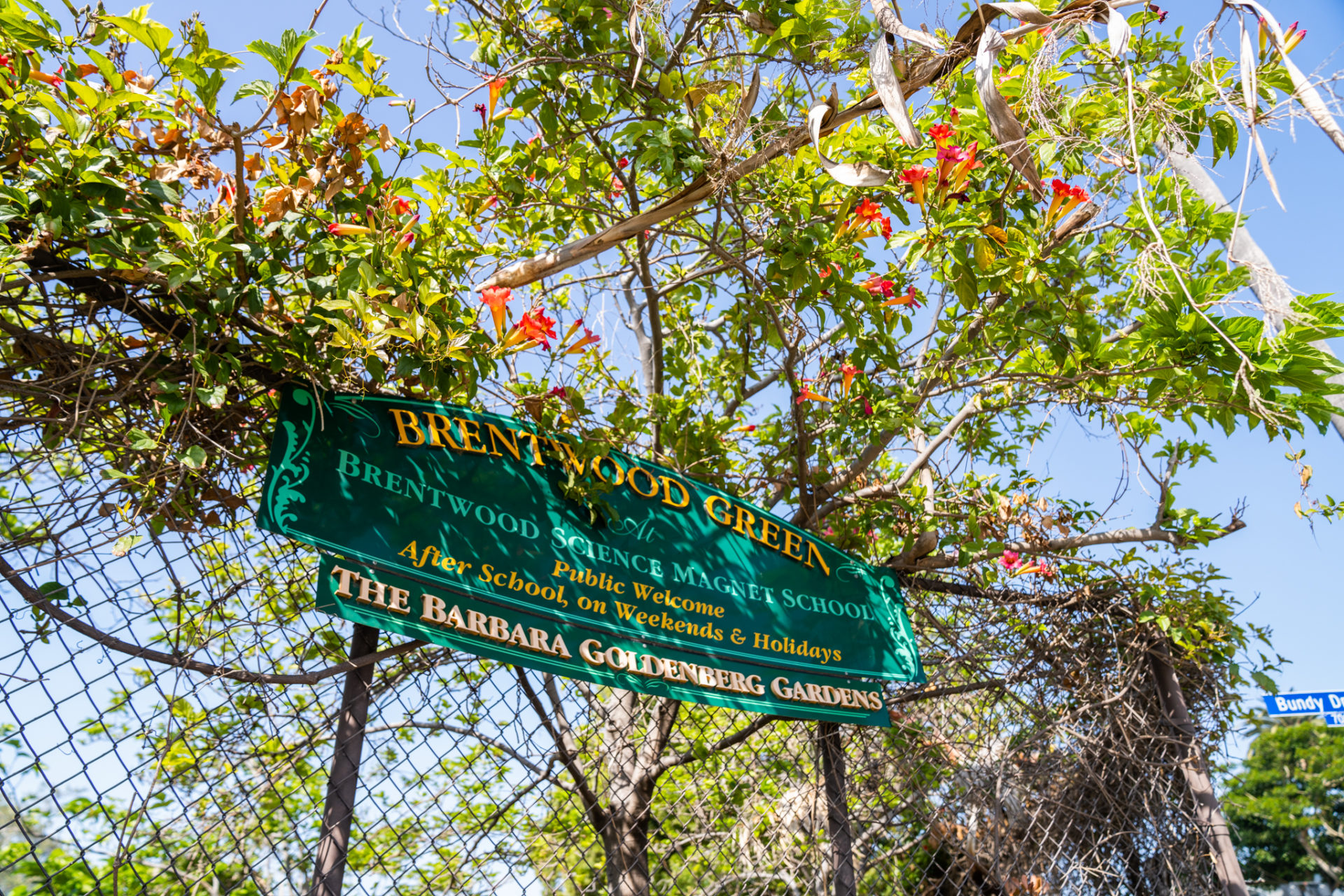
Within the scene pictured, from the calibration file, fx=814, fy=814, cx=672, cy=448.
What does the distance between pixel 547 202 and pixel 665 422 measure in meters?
0.76

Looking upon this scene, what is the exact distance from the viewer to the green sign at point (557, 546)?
1.58 meters

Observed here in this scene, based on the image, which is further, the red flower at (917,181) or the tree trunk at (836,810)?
the tree trunk at (836,810)

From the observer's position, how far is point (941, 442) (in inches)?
122

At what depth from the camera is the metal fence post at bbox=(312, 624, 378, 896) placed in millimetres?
1441

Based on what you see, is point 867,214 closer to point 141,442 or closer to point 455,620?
point 455,620

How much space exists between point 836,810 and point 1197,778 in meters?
1.44

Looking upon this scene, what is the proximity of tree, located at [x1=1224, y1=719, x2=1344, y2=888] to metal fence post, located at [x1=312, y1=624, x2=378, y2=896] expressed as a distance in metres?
15.6

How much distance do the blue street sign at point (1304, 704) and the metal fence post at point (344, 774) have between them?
3.13 m

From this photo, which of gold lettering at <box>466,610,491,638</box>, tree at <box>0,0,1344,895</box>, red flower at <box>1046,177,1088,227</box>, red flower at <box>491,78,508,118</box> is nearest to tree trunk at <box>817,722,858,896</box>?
tree at <box>0,0,1344,895</box>

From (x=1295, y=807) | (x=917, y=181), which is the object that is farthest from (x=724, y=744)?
Result: (x=1295, y=807)

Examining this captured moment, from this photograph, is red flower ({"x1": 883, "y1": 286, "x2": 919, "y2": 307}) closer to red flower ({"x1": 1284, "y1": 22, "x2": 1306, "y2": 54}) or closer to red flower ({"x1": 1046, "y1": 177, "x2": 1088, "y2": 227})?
red flower ({"x1": 1046, "y1": 177, "x2": 1088, "y2": 227})

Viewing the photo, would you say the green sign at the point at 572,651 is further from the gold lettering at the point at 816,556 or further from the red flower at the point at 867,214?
the red flower at the point at 867,214

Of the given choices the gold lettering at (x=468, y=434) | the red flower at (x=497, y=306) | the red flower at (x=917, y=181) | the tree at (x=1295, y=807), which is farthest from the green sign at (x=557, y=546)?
the tree at (x=1295, y=807)

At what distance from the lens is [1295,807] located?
13.8m
